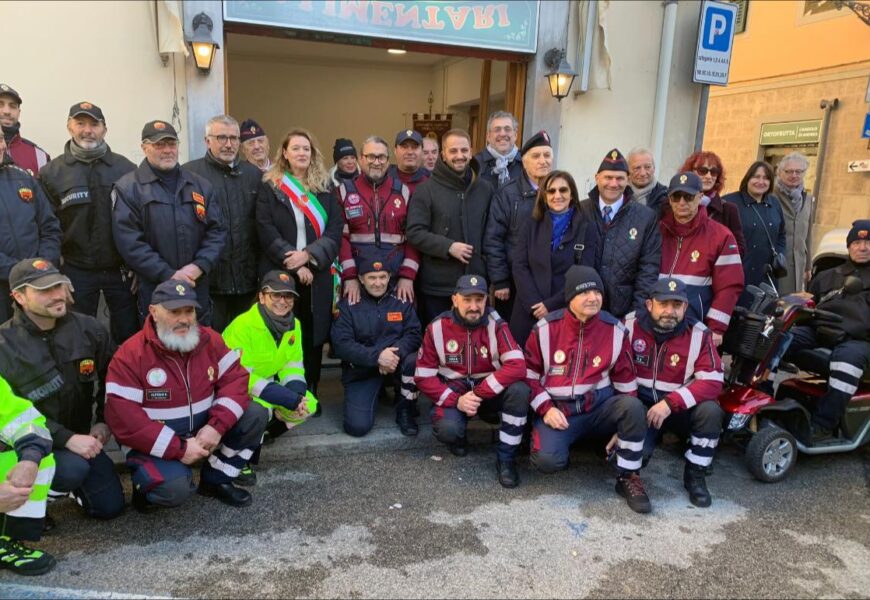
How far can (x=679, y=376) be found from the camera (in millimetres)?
3980

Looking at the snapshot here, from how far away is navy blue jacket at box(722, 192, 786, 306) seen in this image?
5340mm

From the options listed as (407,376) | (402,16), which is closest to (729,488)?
(407,376)

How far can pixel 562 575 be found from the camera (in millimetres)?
3045

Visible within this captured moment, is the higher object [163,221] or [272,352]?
[163,221]

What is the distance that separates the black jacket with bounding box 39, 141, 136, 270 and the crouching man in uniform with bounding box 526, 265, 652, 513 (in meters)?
2.95

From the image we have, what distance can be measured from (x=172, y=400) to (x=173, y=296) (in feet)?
1.86

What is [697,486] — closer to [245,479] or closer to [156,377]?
[245,479]

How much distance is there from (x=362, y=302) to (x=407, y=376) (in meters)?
0.65

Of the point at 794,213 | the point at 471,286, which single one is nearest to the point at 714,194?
the point at 794,213

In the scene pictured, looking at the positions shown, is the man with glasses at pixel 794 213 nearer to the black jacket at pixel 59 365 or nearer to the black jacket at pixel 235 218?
the black jacket at pixel 235 218

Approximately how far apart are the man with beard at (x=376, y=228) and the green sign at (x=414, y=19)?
2330 millimetres

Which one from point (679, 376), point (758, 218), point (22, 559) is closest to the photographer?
point (22, 559)

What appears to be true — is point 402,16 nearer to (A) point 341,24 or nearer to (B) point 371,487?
(A) point 341,24

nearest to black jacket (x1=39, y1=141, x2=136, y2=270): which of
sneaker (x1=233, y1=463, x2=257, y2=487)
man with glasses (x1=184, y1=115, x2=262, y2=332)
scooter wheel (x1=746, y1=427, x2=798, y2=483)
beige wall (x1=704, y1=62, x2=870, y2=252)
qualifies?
man with glasses (x1=184, y1=115, x2=262, y2=332)
